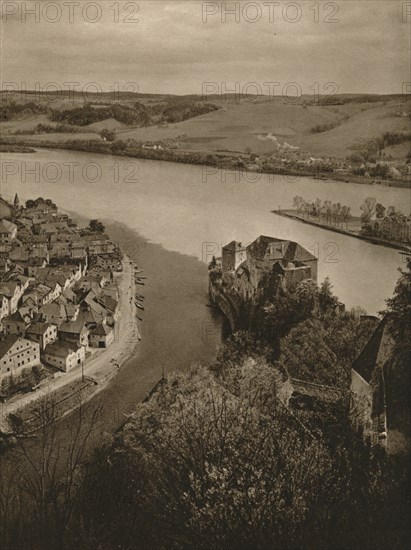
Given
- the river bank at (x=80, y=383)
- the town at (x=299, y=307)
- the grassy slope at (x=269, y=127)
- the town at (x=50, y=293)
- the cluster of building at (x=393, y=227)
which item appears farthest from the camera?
the town at (x=50, y=293)

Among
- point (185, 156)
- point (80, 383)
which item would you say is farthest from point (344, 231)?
point (80, 383)

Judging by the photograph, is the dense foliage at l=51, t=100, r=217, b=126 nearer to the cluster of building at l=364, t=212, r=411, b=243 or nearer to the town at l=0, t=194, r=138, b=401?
the town at l=0, t=194, r=138, b=401

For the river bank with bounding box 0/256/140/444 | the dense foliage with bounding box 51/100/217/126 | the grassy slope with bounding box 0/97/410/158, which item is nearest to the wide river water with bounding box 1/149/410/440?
the river bank with bounding box 0/256/140/444

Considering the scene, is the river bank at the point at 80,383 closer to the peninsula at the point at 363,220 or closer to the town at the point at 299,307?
the town at the point at 299,307

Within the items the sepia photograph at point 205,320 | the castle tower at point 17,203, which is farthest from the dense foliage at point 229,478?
the castle tower at point 17,203

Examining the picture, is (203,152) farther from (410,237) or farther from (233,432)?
(233,432)

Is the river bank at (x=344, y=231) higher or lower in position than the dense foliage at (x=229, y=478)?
higher

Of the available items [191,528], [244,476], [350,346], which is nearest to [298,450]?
[244,476]
